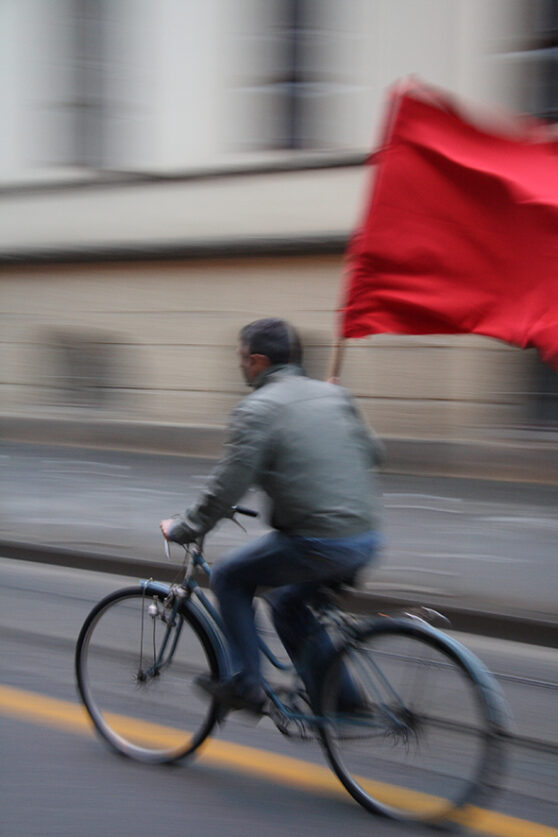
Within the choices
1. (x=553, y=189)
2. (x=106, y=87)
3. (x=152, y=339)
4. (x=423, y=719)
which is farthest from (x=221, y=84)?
(x=423, y=719)

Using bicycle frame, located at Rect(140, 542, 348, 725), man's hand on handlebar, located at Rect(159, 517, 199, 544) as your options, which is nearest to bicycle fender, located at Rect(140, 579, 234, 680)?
bicycle frame, located at Rect(140, 542, 348, 725)

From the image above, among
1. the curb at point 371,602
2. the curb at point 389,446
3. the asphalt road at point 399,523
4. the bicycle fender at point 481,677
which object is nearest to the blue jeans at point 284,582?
the bicycle fender at point 481,677

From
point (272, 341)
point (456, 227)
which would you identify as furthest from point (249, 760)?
point (456, 227)

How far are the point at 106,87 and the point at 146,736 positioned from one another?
33.7 ft

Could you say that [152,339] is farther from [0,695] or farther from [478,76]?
[0,695]

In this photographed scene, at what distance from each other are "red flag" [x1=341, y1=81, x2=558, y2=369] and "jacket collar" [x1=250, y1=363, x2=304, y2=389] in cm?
62

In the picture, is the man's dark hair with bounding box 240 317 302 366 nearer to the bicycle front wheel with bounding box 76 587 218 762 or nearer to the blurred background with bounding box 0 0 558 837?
the bicycle front wheel with bounding box 76 587 218 762

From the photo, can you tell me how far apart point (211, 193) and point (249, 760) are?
8.85 m

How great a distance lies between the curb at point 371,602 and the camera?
523 cm

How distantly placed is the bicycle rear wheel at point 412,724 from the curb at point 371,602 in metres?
1.70

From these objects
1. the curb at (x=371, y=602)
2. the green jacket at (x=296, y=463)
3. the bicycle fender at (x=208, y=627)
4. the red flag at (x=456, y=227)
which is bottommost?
the curb at (x=371, y=602)

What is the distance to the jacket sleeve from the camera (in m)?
3.29

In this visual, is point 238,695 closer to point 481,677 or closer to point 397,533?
point 481,677

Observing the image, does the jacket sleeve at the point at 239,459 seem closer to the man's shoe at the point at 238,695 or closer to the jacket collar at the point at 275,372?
the jacket collar at the point at 275,372
